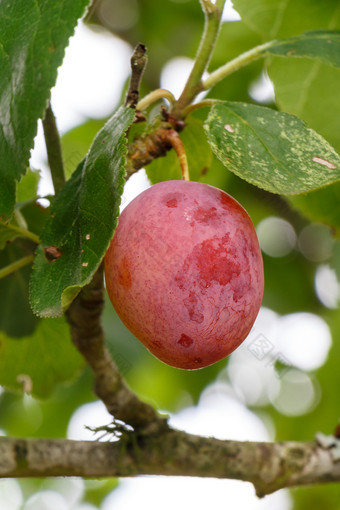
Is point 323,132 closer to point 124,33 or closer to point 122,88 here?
point 122,88

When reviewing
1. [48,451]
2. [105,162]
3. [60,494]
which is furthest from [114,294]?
[60,494]

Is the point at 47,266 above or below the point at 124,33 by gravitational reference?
above

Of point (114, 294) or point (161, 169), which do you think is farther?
point (161, 169)

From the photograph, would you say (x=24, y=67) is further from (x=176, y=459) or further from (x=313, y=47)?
(x=176, y=459)

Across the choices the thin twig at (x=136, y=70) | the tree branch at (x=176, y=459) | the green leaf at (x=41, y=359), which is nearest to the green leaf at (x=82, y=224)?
the thin twig at (x=136, y=70)

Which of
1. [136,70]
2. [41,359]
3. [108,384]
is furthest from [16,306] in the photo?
[136,70]

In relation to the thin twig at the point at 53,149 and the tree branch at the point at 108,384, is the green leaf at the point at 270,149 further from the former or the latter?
the tree branch at the point at 108,384

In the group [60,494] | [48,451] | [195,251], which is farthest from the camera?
[60,494]
